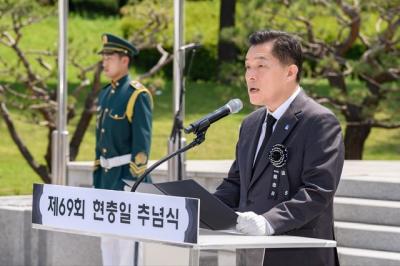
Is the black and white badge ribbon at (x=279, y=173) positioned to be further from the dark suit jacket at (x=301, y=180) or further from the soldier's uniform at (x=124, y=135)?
the soldier's uniform at (x=124, y=135)

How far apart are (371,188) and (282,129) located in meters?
3.37

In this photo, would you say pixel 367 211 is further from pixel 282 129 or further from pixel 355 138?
pixel 355 138

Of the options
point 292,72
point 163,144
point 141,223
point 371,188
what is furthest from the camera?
point 163,144

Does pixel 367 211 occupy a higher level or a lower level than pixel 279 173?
lower

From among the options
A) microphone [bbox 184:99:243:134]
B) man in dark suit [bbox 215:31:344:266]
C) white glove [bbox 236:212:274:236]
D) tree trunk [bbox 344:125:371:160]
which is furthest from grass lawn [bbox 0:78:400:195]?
white glove [bbox 236:212:274:236]

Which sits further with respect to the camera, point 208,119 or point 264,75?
point 264,75

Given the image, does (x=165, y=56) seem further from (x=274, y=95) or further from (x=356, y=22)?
(x=274, y=95)

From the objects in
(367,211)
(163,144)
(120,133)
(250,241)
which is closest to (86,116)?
(163,144)

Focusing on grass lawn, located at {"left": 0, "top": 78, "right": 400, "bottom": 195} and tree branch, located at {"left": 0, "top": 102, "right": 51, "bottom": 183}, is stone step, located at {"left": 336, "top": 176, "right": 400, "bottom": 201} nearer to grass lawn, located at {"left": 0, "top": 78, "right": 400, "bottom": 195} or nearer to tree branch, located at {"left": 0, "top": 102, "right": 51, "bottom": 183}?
→ tree branch, located at {"left": 0, "top": 102, "right": 51, "bottom": 183}

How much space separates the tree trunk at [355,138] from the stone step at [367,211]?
5.73m

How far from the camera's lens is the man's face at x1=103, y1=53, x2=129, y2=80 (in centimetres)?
740

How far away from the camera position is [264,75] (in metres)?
4.32

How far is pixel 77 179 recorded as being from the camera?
31.5 ft

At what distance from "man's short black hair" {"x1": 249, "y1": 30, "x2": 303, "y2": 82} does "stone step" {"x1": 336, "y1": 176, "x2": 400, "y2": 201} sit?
126 inches
